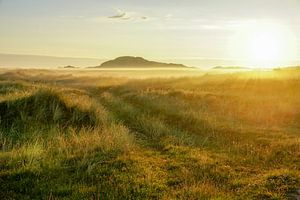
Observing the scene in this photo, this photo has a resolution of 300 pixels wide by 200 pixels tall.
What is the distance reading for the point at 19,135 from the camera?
18.1m

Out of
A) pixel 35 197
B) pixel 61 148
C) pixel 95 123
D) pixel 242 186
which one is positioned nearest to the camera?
pixel 35 197

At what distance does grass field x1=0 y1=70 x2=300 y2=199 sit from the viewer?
37.7 feet

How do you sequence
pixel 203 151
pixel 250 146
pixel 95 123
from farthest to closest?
1. pixel 95 123
2. pixel 250 146
3. pixel 203 151

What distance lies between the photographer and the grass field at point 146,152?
11.5 metres

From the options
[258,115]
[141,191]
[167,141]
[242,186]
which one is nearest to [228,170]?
[242,186]

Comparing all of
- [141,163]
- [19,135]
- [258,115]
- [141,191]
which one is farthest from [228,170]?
[258,115]

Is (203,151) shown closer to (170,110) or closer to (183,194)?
(183,194)

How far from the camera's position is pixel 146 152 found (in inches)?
619

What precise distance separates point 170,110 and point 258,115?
5.00 metres

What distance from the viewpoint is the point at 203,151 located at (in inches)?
645

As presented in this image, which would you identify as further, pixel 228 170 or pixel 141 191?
pixel 228 170

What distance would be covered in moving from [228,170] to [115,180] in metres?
3.59

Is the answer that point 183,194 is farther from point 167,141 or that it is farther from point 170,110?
point 170,110

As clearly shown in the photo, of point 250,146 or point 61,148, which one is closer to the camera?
point 61,148
